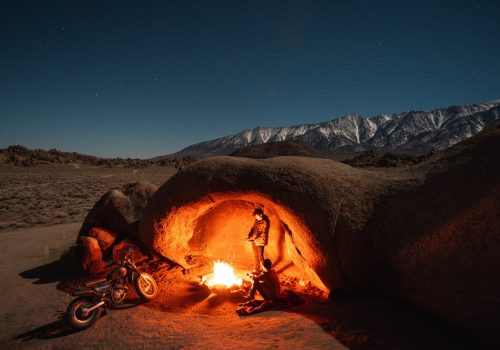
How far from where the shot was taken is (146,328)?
566 centimetres

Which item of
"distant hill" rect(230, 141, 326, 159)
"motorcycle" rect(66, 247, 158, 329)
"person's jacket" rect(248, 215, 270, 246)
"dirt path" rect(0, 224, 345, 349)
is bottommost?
"dirt path" rect(0, 224, 345, 349)

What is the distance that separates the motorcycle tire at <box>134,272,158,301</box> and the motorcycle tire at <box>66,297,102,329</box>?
0.94m

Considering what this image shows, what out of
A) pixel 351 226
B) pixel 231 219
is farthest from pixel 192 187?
pixel 351 226

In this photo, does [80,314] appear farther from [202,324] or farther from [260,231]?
[260,231]

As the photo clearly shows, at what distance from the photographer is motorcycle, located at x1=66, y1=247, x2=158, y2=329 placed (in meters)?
5.60

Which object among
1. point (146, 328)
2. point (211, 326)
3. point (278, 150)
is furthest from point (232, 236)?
point (278, 150)

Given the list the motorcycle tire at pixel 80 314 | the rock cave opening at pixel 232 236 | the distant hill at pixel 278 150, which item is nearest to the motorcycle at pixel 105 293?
the motorcycle tire at pixel 80 314

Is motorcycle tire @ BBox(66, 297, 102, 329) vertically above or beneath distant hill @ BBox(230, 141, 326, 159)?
beneath

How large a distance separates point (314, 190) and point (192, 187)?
3.23m

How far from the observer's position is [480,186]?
4.44 meters

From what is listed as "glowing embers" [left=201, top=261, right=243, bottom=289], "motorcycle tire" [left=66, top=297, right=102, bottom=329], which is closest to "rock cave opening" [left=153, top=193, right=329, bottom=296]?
"glowing embers" [left=201, top=261, right=243, bottom=289]

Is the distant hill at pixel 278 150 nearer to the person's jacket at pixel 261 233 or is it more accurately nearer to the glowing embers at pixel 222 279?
the glowing embers at pixel 222 279

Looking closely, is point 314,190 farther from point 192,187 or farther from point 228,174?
point 192,187

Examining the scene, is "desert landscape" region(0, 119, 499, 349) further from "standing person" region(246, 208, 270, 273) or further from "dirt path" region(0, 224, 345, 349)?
"standing person" region(246, 208, 270, 273)
